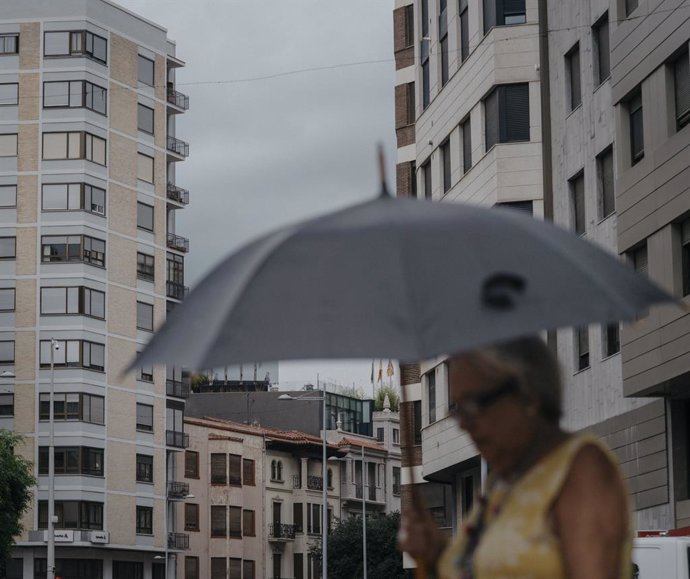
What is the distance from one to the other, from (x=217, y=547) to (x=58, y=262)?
22355mm

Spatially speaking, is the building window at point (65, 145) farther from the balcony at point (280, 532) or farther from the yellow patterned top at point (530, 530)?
the yellow patterned top at point (530, 530)

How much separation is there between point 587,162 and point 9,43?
52.3 meters

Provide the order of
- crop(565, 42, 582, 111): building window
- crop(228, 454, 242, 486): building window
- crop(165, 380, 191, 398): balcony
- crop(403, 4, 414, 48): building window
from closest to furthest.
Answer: crop(565, 42, 582, 111): building window < crop(403, 4, 414, 48): building window < crop(165, 380, 191, 398): balcony < crop(228, 454, 242, 486): building window

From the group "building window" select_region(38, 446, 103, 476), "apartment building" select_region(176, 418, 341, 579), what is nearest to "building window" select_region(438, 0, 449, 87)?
"building window" select_region(38, 446, 103, 476)

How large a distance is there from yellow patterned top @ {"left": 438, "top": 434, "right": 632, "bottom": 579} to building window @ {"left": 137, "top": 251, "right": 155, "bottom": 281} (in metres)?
80.5

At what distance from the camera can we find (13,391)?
78.7 metres

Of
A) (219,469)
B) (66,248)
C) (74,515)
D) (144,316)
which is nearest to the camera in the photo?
(74,515)

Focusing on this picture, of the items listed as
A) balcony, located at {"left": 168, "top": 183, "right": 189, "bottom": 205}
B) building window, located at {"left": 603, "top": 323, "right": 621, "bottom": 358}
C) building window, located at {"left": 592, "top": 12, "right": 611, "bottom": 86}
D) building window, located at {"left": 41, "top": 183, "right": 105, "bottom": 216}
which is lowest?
building window, located at {"left": 603, "top": 323, "right": 621, "bottom": 358}

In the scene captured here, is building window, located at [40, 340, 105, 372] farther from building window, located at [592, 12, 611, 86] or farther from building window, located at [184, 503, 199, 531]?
building window, located at [592, 12, 611, 86]

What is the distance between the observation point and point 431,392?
46094 millimetres

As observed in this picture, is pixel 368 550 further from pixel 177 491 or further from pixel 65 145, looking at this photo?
pixel 65 145

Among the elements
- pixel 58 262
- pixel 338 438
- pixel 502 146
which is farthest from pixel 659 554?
pixel 338 438

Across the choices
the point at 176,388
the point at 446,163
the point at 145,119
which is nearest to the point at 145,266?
the point at 176,388

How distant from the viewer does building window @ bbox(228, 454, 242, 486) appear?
95250mm
